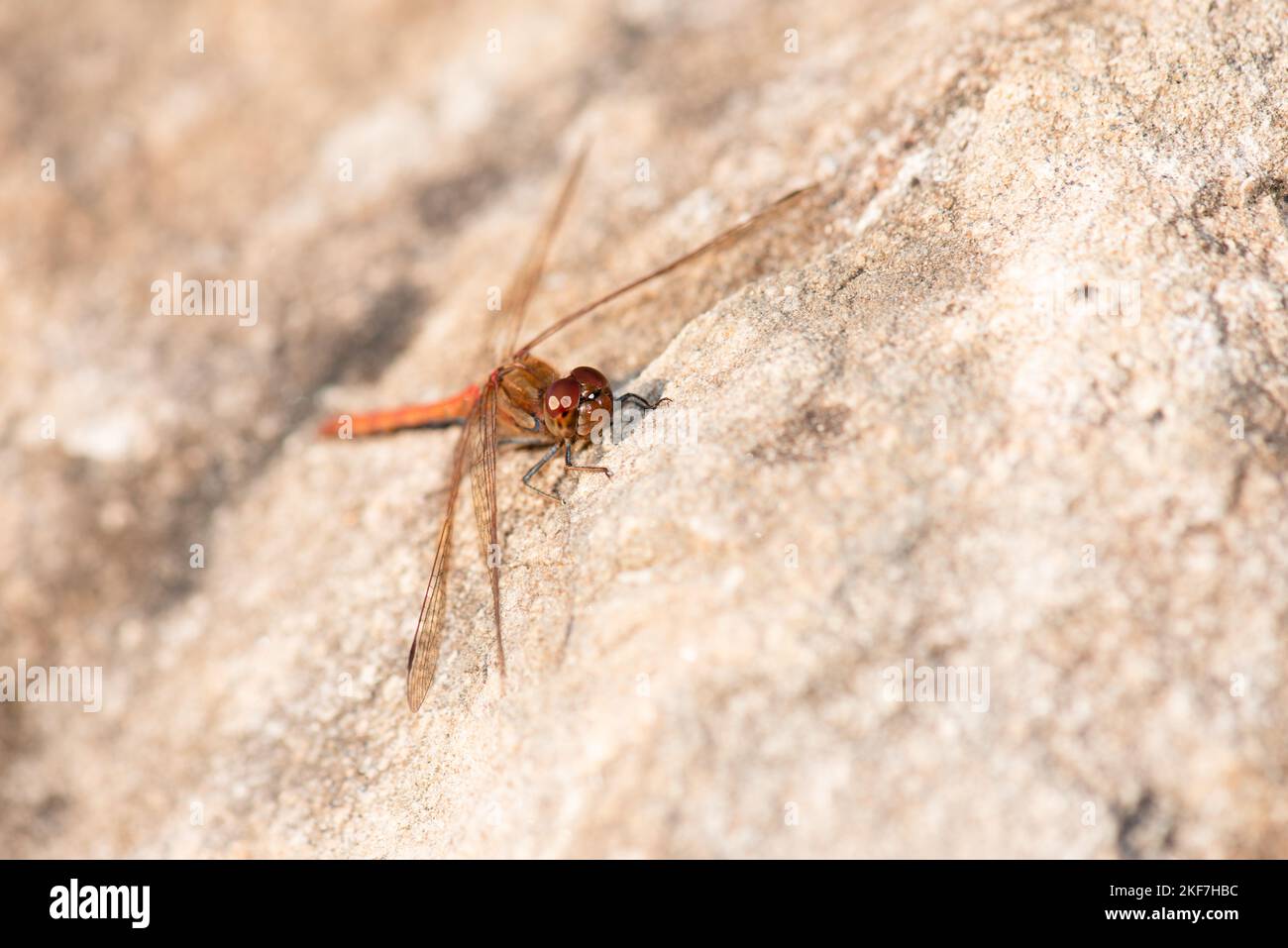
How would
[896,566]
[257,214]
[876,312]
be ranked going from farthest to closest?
[257,214] → [876,312] → [896,566]

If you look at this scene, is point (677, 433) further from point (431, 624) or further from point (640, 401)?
point (431, 624)

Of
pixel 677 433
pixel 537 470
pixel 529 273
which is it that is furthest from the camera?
pixel 529 273

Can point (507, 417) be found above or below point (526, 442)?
above

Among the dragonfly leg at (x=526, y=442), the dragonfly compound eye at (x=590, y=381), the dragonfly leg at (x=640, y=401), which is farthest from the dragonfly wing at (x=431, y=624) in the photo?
the dragonfly leg at (x=640, y=401)

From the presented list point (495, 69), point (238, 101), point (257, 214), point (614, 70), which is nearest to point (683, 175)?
point (614, 70)

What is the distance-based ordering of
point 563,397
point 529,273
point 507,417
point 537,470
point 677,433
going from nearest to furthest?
1. point 677,433
2. point 563,397
3. point 537,470
4. point 507,417
5. point 529,273

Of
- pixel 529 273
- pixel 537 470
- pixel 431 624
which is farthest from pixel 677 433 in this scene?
pixel 529 273

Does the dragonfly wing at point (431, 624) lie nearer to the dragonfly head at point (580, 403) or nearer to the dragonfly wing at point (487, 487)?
the dragonfly wing at point (487, 487)
